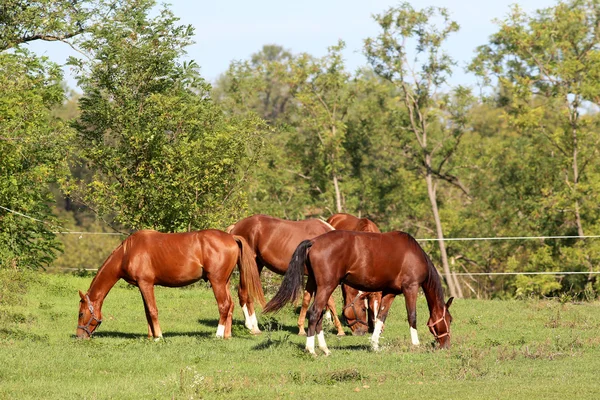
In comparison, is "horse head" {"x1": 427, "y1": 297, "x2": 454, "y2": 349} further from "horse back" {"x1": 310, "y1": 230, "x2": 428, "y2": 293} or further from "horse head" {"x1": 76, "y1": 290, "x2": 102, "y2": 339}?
"horse head" {"x1": 76, "y1": 290, "x2": 102, "y2": 339}

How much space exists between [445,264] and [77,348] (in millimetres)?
24842

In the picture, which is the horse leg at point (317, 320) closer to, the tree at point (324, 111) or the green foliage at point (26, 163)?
the green foliage at point (26, 163)

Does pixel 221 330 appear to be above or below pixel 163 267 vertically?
below

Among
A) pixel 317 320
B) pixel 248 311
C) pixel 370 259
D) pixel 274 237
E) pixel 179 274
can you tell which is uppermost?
pixel 274 237

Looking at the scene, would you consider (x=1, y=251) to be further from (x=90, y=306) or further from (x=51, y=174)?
(x=90, y=306)

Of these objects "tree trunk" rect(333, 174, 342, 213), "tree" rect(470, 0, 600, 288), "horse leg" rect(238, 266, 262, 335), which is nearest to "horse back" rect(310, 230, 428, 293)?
"horse leg" rect(238, 266, 262, 335)

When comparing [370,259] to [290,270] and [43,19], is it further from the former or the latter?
[43,19]

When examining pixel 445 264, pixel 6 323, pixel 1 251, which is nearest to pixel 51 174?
pixel 1 251

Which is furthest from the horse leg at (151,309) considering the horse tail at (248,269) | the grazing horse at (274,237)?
the grazing horse at (274,237)

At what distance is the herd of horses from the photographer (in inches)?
537

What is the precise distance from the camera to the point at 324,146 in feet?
136

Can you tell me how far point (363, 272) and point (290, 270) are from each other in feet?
3.89

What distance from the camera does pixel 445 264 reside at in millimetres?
36656

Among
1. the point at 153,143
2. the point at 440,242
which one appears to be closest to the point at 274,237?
the point at 153,143
